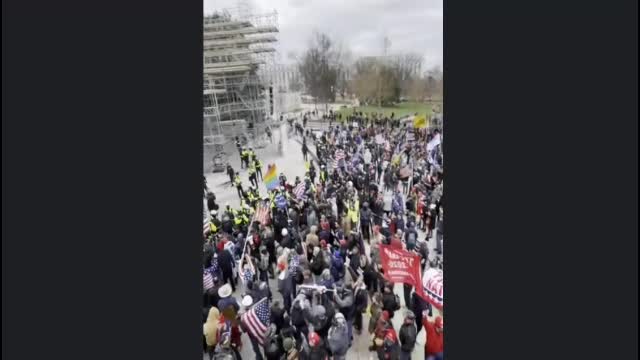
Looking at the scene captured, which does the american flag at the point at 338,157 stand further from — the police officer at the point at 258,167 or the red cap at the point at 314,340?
the red cap at the point at 314,340

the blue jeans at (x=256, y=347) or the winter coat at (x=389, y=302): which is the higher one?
the winter coat at (x=389, y=302)

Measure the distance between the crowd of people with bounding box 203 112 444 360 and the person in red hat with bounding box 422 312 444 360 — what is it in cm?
2

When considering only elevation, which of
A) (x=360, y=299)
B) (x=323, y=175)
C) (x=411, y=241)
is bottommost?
(x=360, y=299)

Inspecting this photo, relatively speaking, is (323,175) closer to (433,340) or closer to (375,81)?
(375,81)

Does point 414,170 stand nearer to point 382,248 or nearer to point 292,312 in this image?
point 382,248

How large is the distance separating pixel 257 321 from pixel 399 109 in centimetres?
810

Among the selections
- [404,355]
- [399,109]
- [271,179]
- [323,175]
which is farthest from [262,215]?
[399,109]

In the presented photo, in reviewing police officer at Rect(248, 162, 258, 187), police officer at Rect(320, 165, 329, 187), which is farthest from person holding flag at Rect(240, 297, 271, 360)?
police officer at Rect(320, 165, 329, 187)

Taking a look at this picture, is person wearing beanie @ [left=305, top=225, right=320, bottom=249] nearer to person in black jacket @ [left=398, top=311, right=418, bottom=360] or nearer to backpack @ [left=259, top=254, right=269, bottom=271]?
backpack @ [left=259, top=254, right=269, bottom=271]

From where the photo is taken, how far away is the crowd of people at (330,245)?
27.6 ft

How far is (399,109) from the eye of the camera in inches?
576

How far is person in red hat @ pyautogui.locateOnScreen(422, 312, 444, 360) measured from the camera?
8125 mm

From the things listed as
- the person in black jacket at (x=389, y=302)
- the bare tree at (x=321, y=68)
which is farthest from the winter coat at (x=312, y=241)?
the bare tree at (x=321, y=68)

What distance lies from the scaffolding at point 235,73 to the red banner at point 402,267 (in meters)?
5.77
